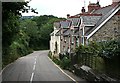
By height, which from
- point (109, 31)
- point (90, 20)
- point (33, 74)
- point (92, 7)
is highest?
point (92, 7)

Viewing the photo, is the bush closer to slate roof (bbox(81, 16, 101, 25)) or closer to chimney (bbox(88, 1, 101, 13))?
Result: slate roof (bbox(81, 16, 101, 25))

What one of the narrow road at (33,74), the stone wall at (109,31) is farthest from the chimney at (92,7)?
the stone wall at (109,31)

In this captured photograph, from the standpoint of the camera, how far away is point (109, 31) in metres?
42.9

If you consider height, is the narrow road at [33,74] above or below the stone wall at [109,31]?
below

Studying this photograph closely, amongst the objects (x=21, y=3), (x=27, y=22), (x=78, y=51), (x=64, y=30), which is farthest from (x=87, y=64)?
(x=27, y=22)

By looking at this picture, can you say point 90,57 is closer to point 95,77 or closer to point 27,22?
point 95,77

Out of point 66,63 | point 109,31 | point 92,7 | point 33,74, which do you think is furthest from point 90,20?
point 92,7

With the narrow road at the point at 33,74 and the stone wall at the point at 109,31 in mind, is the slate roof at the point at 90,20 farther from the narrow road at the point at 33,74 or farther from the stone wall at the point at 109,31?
the narrow road at the point at 33,74

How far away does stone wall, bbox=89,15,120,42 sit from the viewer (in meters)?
42.4

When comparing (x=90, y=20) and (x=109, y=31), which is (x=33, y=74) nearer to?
(x=109, y=31)

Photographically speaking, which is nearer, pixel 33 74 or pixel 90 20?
pixel 33 74

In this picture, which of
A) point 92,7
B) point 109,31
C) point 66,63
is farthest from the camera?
point 92,7

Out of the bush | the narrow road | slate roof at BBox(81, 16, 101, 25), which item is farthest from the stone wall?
the narrow road

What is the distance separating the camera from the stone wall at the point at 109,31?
139 ft
